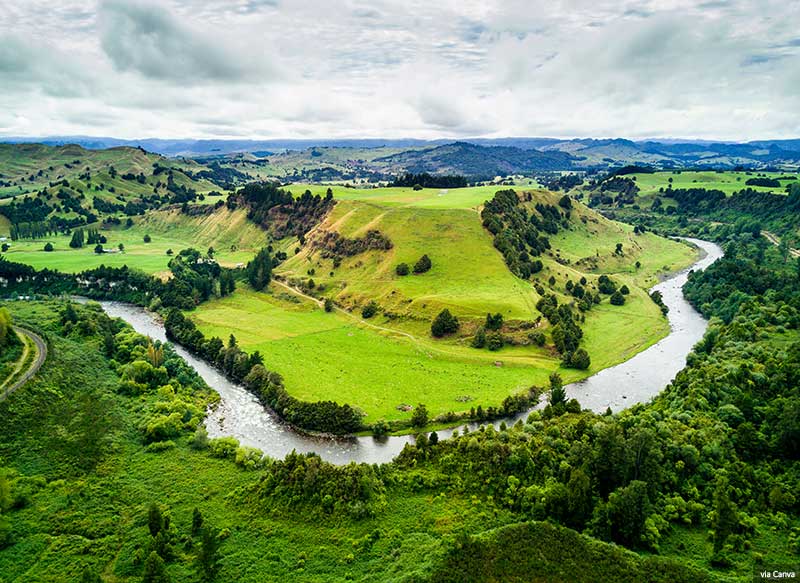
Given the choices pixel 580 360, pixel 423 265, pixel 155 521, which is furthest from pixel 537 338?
pixel 155 521

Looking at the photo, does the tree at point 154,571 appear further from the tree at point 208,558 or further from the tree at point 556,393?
the tree at point 556,393

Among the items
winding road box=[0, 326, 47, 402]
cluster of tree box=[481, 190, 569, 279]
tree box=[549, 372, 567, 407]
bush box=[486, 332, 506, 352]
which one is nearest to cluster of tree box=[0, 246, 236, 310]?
winding road box=[0, 326, 47, 402]

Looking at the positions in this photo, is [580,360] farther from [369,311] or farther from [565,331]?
[369,311]

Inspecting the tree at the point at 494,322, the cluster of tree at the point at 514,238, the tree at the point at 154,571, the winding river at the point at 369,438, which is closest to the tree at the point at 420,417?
the winding river at the point at 369,438

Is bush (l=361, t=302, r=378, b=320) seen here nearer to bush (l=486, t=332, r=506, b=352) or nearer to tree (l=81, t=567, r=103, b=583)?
bush (l=486, t=332, r=506, b=352)

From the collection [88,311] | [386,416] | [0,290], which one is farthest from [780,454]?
[0,290]
